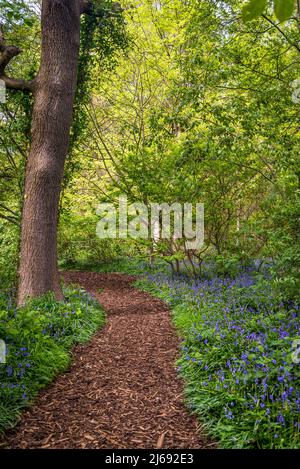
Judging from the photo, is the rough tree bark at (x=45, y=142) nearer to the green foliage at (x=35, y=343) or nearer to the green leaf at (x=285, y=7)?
the green foliage at (x=35, y=343)

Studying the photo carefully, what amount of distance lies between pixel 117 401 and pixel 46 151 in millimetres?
3955

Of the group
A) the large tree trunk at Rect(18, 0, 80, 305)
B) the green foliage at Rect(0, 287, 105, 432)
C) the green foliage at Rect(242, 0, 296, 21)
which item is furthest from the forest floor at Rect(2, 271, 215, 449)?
the green foliage at Rect(242, 0, 296, 21)

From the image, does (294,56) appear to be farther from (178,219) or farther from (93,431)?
(93,431)

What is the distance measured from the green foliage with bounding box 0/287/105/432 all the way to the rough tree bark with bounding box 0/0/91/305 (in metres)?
0.53

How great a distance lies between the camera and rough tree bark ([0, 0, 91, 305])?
18.7 ft

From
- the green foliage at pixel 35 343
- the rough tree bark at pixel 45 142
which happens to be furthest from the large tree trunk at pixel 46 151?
the green foliage at pixel 35 343

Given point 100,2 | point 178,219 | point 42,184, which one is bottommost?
point 178,219

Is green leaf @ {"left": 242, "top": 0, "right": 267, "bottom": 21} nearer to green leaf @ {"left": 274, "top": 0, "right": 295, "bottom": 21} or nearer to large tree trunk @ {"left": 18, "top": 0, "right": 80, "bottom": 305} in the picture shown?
green leaf @ {"left": 274, "top": 0, "right": 295, "bottom": 21}

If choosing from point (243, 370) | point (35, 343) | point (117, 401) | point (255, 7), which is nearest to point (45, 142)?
point (35, 343)

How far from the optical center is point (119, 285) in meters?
9.61

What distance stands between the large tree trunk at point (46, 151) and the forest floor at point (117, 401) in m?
1.43

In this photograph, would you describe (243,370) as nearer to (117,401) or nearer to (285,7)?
(117,401)
